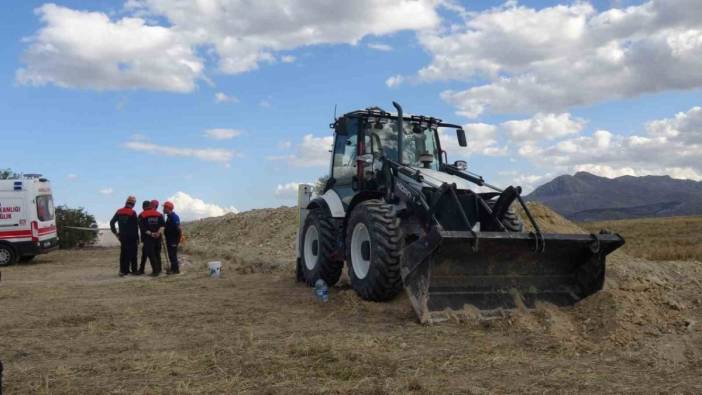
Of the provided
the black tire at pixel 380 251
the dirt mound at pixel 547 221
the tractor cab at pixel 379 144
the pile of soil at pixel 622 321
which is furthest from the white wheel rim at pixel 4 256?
the dirt mound at pixel 547 221

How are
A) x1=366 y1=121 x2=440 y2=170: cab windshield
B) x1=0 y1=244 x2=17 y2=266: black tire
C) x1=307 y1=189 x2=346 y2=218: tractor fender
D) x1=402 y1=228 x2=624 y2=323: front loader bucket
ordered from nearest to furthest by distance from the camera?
1. x1=402 y1=228 x2=624 y2=323: front loader bucket
2. x1=366 y1=121 x2=440 y2=170: cab windshield
3. x1=307 y1=189 x2=346 y2=218: tractor fender
4. x1=0 y1=244 x2=17 y2=266: black tire

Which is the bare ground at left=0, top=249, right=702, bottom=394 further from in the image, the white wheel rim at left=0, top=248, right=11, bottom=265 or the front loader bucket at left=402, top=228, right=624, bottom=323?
the white wheel rim at left=0, top=248, right=11, bottom=265

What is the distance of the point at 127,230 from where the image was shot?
13.2 m

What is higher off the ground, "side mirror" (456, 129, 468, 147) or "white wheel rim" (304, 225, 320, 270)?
"side mirror" (456, 129, 468, 147)

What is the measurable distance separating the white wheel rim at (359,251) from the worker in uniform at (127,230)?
646cm

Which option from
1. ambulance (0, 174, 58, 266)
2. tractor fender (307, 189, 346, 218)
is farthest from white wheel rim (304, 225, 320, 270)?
ambulance (0, 174, 58, 266)

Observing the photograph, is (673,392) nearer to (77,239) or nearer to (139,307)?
(139,307)

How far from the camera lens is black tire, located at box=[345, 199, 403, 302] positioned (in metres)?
7.68

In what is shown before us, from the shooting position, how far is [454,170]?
9570mm

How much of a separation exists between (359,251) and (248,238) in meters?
16.6

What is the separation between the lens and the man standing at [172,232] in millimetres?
12945

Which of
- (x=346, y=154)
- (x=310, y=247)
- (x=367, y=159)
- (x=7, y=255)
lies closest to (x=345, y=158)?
(x=346, y=154)

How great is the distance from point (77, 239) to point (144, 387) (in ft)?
73.6

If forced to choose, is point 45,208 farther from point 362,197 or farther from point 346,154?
point 362,197
